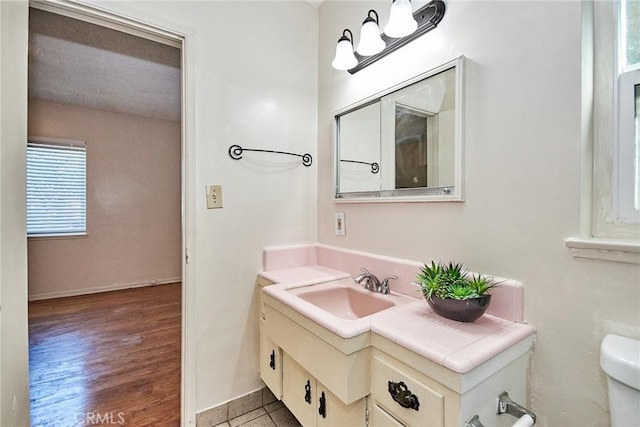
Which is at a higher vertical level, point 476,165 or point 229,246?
point 476,165

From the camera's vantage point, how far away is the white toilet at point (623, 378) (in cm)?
68

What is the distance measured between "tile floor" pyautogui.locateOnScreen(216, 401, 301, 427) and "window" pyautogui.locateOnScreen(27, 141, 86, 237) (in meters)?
3.57

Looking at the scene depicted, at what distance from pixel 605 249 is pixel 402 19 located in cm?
106

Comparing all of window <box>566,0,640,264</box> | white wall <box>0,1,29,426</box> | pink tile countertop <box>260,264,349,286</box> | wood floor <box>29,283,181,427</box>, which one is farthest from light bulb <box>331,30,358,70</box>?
wood floor <box>29,283,181,427</box>

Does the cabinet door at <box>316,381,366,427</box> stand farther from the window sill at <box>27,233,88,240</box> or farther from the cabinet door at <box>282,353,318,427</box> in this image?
the window sill at <box>27,233,88,240</box>

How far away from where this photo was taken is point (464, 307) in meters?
0.92

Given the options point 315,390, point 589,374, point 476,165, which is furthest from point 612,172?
point 315,390

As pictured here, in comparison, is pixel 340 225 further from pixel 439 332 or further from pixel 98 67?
pixel 98 67

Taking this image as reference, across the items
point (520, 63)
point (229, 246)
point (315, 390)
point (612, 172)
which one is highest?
point (520, 63)

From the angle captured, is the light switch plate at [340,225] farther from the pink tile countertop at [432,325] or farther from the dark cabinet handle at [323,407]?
the dark cabinet handle at [323,407]

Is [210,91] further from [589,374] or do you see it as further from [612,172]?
[589,374]

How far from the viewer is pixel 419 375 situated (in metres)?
0.81

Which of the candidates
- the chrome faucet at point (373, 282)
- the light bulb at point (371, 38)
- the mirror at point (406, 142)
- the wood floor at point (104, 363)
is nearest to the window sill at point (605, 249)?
the mirror at point (406, 142)

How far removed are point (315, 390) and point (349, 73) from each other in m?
1.59
